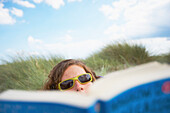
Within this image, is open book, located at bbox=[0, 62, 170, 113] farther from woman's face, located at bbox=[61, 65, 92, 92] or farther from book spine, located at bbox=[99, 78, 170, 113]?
woman's face, located at bbox=[61, 65, 92, 92]

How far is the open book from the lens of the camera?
41 centimetres

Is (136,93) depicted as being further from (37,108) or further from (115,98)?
(37,108)

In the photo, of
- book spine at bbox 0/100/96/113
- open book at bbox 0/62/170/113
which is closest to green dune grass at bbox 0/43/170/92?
book spine at bbox 0/100/96/113

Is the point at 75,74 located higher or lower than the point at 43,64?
lower

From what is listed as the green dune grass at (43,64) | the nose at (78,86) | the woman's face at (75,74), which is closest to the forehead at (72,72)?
the woman's face at (75,74)

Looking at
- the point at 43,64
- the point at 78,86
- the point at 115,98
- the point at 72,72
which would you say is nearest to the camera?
the point at 115,98

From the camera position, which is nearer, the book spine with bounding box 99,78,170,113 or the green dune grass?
the book spine with bounding box 99,78,170,113

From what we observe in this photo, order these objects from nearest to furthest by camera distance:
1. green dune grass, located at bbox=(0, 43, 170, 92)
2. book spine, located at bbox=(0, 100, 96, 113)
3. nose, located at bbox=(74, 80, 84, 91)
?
book spine, located at bbox=(0, 100, 96, 113) → nose, located at bbox=(74, 80, 84, 91) → green dune grass, located at bbox=(0, 43, 170, 92)

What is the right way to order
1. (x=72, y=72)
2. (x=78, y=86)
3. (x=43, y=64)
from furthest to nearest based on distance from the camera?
(x=43, y=64), (x=72, y=72), (x=78, y=86)

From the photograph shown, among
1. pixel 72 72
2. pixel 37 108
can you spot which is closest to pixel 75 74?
pixel 72 72

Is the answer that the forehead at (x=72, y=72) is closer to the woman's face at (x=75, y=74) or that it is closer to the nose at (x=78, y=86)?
the woman's face at (x=75, y=74)

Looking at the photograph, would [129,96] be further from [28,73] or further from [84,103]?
[28,73]

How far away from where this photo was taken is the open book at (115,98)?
16.3 inches

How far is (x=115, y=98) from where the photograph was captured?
0.42 meters
